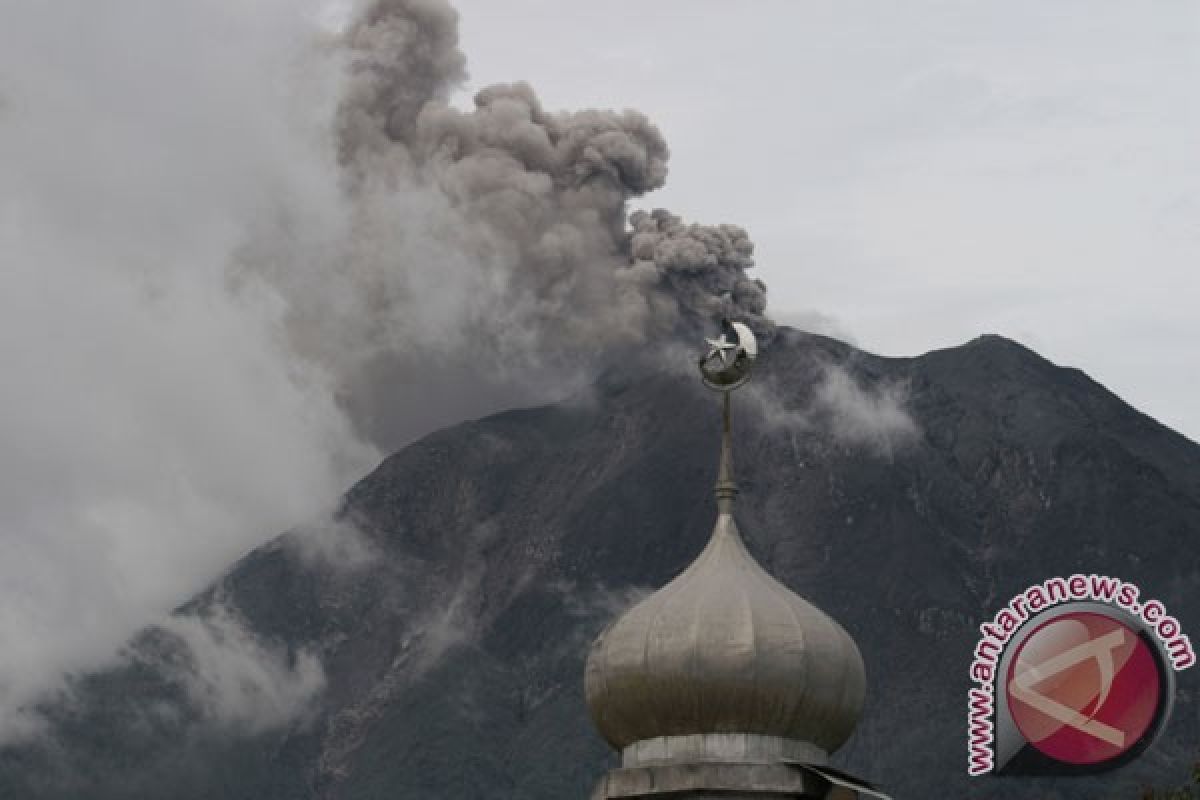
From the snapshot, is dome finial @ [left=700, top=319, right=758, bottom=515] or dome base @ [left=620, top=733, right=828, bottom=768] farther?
dome finial @ [left=700, top=319, right=758, bottom=515]

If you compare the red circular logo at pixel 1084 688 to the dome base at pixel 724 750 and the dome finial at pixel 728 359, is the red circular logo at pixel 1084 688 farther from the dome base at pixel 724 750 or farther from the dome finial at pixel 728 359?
the dome base at pixel 724 750

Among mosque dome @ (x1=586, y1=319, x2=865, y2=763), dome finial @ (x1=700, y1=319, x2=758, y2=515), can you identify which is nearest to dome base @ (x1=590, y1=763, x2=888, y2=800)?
mosque dome @ (x1=586, y1=319, x2=865, y2=763)

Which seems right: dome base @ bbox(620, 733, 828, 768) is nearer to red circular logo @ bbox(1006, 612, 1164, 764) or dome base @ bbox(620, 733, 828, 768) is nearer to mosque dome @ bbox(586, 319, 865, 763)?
mosque dome @ bbox(586, 319, 865, 763)

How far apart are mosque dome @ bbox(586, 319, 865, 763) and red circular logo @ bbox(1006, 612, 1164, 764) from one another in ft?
22.2

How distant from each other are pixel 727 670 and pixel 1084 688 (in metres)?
8.38

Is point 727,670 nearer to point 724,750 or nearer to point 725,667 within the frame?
point 725,667

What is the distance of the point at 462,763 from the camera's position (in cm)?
19038
